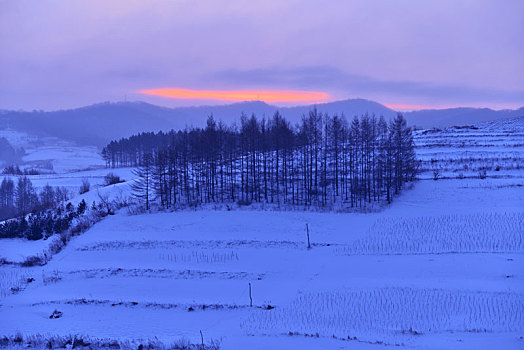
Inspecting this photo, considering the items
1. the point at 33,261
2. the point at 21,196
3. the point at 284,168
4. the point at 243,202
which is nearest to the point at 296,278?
the point at 243,202

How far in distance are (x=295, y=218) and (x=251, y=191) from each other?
740 centimetres

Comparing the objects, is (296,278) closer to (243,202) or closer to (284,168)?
(243,202)

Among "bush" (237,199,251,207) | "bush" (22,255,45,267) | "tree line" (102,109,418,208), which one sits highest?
"tree line" (102,109,418,208)

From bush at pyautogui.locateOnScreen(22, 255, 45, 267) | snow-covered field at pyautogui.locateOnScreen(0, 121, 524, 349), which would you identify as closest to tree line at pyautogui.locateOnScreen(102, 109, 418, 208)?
snow-covered field at pyautogui.locateOnScreen(0, 121, 524, 349)

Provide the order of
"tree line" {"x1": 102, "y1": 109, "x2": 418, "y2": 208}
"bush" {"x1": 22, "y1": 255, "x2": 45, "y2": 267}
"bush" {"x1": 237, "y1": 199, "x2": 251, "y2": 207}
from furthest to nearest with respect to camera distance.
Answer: "tree line" {"x1": 102, "y1": 109, "x2": 418, "y2": 208} < "bush" {"x1": 237, "y1": 199, "x2": 251, "y2": 207} < "bush" {"x1": 22, "y1": 255, "x2": 45, "y2": 267}

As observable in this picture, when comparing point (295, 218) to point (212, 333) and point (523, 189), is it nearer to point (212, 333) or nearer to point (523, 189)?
point (212, 333)

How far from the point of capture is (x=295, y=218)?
108ft

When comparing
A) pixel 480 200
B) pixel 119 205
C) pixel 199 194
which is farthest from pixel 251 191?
pixel 480 200

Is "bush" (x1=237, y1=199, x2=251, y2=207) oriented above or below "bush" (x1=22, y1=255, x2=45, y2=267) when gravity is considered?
above

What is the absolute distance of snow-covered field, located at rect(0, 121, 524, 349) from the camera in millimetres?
17531

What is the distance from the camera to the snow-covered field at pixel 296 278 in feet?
57.5

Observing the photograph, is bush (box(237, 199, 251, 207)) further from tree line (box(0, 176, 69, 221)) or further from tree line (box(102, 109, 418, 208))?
tree line (box(0, 176, 69, 221))

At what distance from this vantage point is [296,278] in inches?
932

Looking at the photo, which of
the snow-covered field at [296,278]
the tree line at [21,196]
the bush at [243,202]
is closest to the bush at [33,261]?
the snow-covered field at [296,278]
